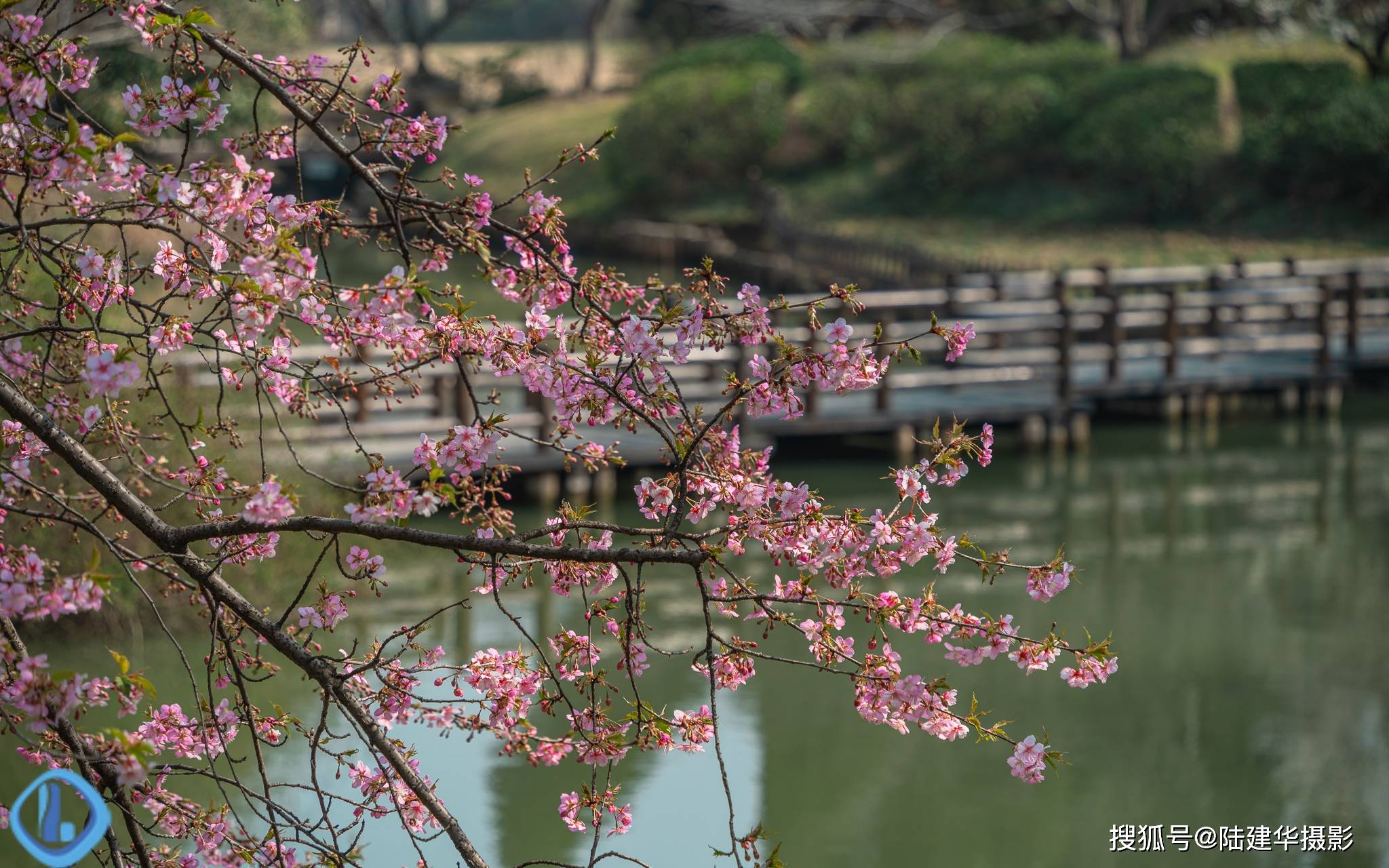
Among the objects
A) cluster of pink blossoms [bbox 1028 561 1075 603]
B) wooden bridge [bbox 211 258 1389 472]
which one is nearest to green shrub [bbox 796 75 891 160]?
wooden bridge [bbox 211 258 1389 472]

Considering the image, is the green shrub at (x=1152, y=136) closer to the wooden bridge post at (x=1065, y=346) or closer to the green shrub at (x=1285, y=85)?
the green shrub at (x=1285, y=85)

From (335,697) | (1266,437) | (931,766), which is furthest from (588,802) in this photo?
(1266,437)

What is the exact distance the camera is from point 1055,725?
303 inches

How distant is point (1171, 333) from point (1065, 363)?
130 centimetres

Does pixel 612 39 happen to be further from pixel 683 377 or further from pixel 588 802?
pixel 588 802

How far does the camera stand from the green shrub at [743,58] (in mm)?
28875

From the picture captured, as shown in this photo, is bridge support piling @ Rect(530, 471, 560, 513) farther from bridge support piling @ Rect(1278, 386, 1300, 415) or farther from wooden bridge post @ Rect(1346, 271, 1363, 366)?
wooden bridge post @ Rect(1346, 271, 1363, 366)

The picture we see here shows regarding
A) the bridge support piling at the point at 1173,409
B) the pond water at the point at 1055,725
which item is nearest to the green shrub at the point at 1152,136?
the bridge support piling at the point at 1173,409

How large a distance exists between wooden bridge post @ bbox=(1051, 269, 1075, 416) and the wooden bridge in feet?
0.04

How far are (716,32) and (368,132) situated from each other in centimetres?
3069

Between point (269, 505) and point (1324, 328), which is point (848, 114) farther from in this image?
point (269, 505)

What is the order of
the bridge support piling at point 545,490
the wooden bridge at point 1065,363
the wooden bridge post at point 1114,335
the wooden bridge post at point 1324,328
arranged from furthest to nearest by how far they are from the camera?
1. the wooden bridge post at point 1324,328
2. the wooden bridge post at point 1114,335
3. the wooden bridge at point 1065,363
4. the bridge support piling at point 545,490

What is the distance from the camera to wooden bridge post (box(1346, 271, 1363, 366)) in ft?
52.9

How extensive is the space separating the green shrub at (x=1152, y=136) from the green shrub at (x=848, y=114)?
3.52 meters
